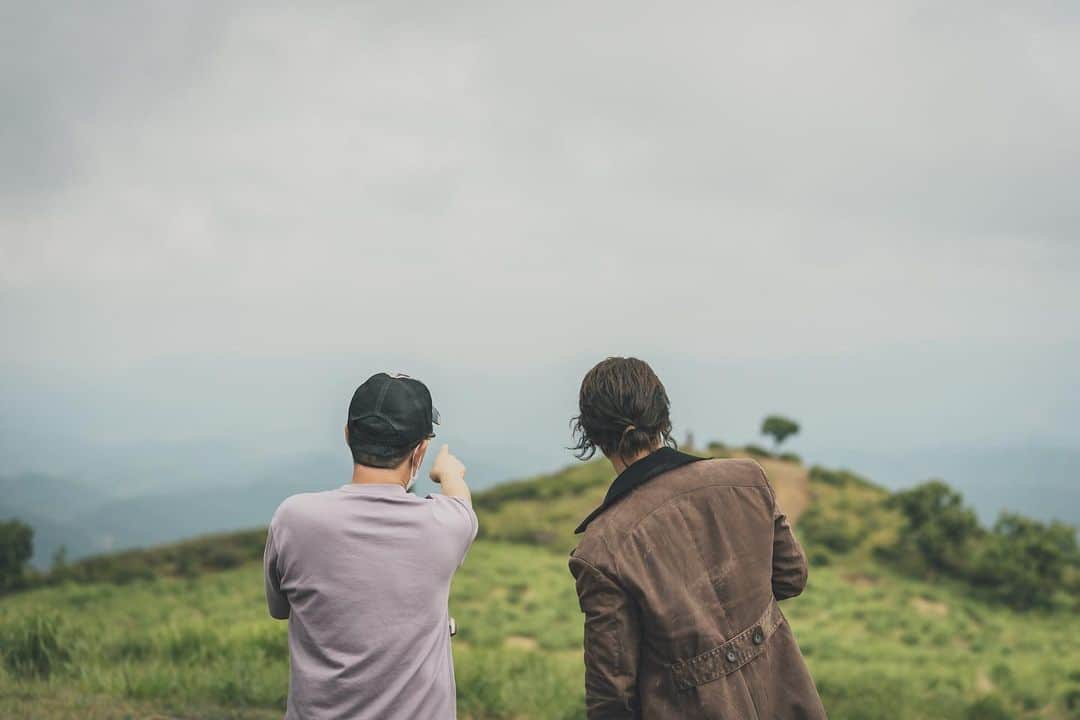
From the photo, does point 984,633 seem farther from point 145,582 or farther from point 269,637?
point 145,582

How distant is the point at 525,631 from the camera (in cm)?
1556

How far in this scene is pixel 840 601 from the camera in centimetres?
2002

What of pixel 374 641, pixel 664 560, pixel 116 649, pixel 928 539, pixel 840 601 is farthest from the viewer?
pixel 928 539

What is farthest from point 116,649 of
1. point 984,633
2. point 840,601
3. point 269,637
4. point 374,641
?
point 984,633

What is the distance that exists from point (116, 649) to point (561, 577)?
13.7m

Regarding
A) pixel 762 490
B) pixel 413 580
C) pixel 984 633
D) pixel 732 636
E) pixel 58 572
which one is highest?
pixel 762 490

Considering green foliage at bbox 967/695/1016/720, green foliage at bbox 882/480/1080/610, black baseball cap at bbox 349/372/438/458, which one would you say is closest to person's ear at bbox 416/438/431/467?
black baseball cap at bbox 349/372/438/458

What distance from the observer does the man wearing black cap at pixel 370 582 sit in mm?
2271

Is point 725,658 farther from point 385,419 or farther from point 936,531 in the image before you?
point 936,531

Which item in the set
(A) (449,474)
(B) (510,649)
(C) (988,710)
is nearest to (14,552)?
(B) (510,649)

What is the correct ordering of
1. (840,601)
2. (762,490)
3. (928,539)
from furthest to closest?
(928,539), (840,601), (762,490)

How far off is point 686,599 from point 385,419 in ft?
3.54

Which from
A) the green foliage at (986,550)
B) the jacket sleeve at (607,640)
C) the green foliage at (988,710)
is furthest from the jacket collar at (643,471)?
→ the green foliage at (986,550)

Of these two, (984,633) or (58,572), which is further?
(58,572)
